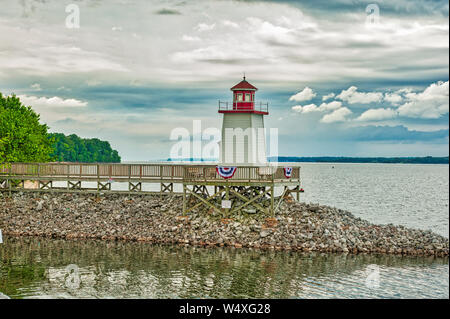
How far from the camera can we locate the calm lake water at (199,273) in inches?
786

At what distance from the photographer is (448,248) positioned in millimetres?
27141

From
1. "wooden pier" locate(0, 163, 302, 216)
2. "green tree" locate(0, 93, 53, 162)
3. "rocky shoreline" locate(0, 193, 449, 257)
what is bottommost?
"rocky shoreline" locate(0, 193, 449, 257)

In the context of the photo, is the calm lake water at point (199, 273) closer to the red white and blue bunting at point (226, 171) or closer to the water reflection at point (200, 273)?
the water reflection at point (200, 273)

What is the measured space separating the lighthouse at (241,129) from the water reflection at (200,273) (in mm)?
7849

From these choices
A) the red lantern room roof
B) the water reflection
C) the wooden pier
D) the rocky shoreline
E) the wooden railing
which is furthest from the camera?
the red lantern room roof

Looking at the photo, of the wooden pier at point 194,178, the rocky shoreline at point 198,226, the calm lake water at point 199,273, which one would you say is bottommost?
the calm lake water at point 199,273

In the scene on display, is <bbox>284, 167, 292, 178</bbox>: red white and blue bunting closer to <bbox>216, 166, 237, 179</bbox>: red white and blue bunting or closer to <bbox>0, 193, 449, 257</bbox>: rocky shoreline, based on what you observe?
<bbox>0, 193, 449, 257</bbox>: rocky shoreline

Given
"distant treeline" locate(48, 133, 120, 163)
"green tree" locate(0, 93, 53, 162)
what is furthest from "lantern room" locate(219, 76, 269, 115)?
"distant treeline" locate(48, 133, 120, 163)

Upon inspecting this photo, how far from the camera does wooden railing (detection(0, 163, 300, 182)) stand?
31.3m

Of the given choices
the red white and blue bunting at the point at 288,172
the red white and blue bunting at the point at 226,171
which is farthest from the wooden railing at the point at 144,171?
the red white and blue bunting at the point at 226,171

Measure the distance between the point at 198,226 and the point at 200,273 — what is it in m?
7.71

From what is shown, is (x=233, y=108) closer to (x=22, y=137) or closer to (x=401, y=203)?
(x=22, y=137)
